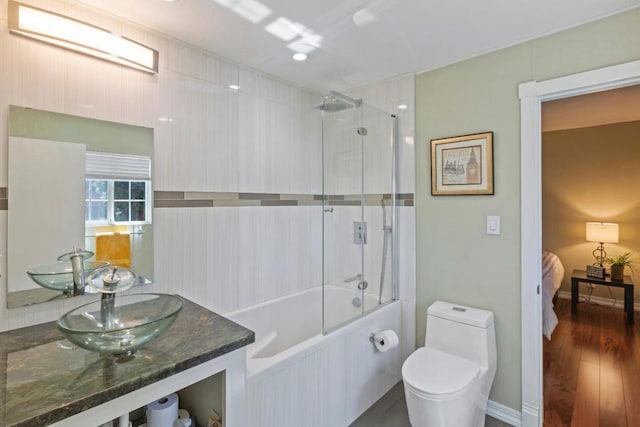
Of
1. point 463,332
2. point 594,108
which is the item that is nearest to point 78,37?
point 463,332

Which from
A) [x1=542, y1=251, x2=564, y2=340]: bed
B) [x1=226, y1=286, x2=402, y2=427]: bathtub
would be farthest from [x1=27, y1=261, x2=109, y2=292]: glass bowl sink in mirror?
[x1=542, y1=251, x2=564, y2=340]: bed

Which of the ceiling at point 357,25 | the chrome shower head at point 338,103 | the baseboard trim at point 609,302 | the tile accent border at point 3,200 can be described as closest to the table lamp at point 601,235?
the baseboard trim at point 609,302

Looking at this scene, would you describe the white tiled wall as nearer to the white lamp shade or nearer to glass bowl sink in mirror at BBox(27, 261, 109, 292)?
glass bowl sink in mirror at BBox(27, 261, 109, 292)

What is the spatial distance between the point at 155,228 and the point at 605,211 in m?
5.25

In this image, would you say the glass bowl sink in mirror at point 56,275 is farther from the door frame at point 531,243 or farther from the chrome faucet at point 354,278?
the door frame at point 531,243

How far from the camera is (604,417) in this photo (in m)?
1.98

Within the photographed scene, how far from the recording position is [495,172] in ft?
6.81

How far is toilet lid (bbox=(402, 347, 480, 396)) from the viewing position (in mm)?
1646

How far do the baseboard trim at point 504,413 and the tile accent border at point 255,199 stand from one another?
1467 mm

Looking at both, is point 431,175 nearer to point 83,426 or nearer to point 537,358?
point 537,358

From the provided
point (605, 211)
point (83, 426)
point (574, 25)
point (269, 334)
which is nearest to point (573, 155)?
point (605, 211)

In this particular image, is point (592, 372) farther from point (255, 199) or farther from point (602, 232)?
point (255, 199)

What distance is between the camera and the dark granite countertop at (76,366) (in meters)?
0.87

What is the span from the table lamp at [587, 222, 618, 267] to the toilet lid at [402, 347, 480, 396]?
3432 mm
